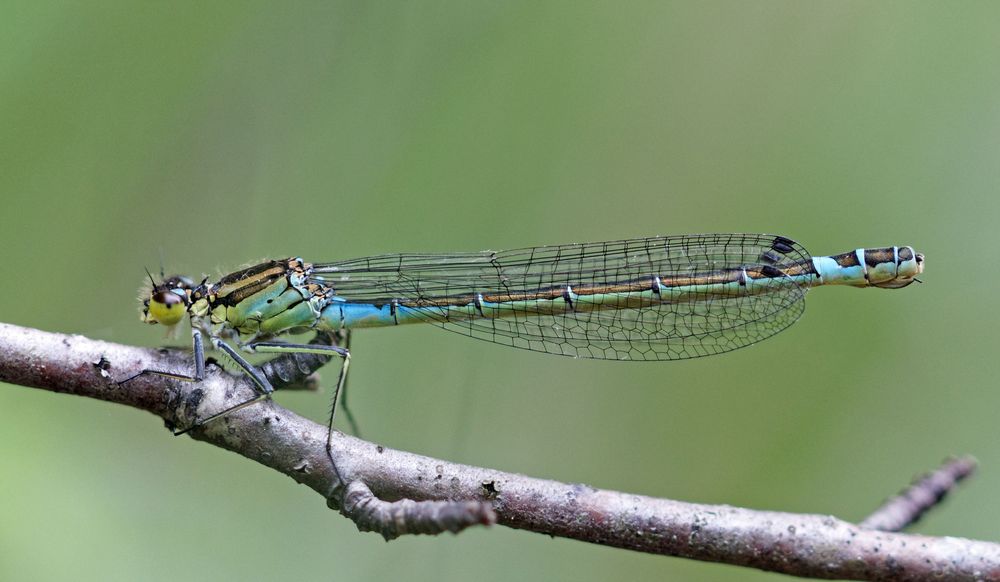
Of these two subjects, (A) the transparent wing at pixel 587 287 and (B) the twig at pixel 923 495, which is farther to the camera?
(A) the transparent wing at pixel 587 287

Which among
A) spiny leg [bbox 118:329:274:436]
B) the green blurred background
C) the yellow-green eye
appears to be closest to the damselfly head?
the yellow-green eye

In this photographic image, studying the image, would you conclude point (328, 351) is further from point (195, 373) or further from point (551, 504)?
point (551, 504)

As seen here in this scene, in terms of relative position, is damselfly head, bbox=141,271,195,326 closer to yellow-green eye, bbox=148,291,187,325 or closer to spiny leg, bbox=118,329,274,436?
yellow-green eye, bbox=148,291,187,325

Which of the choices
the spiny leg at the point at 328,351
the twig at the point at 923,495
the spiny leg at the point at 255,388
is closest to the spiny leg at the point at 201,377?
the spiny leg at the point at 255,388

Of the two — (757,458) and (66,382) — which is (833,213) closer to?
(757,458)

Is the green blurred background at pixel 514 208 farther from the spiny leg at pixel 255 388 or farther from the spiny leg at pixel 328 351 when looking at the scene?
the spiny leg at pixel 255 388
